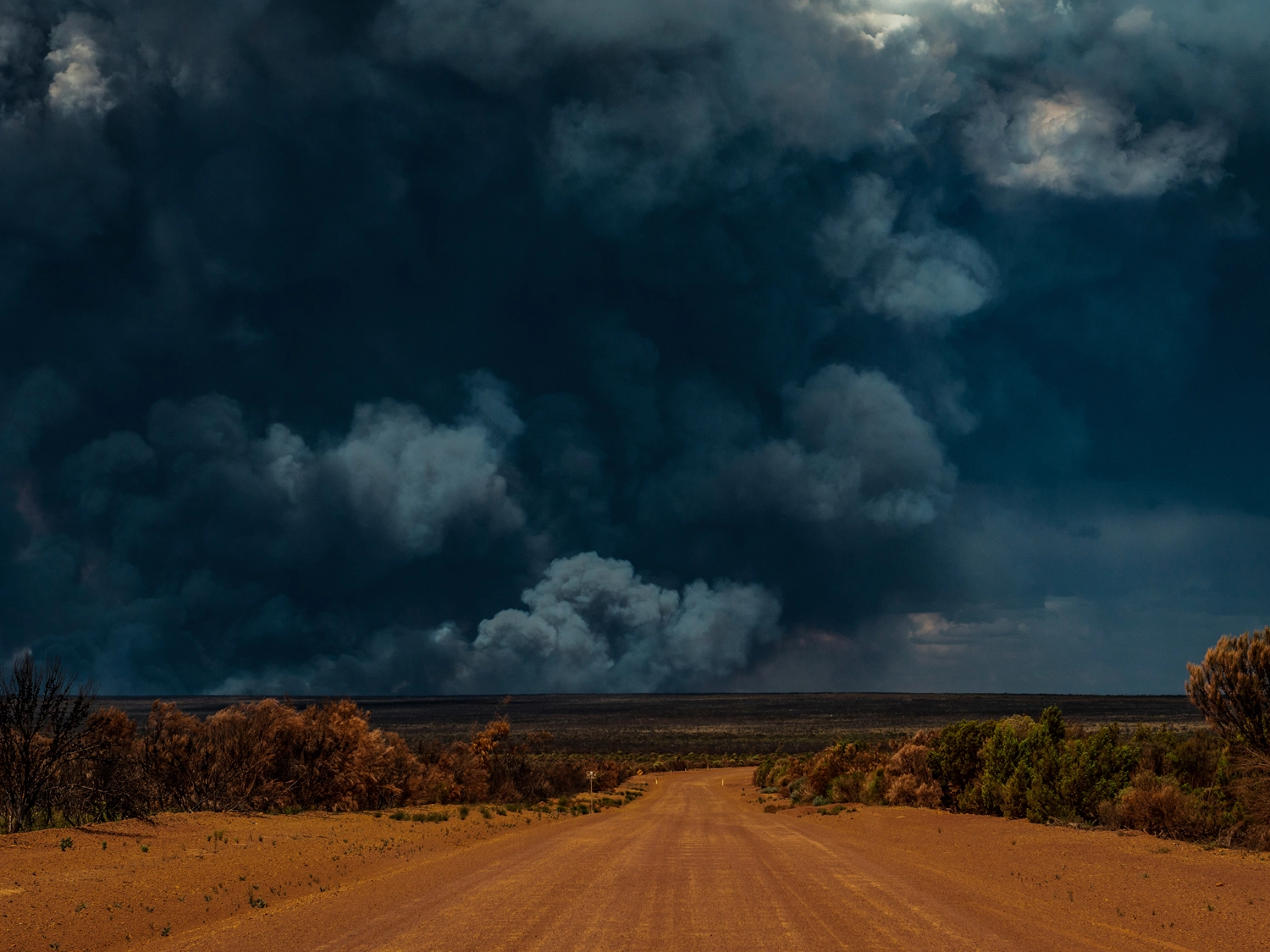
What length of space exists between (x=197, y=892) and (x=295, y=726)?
43.4ft

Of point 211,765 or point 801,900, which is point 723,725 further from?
point 801,900

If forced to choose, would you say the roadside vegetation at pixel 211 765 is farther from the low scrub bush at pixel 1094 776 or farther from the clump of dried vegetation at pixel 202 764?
the low scrub bush at pixel 1094 776

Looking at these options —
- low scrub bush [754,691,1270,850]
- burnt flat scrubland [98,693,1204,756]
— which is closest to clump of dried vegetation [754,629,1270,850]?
low scrub bush [754,691,1270,850]

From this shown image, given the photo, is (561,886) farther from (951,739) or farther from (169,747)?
(951,739)

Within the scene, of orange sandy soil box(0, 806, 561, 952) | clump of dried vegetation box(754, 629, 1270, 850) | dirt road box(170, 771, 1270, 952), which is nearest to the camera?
dirt road box(170, 771, 1270, 952)

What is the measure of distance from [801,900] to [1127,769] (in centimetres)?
1394

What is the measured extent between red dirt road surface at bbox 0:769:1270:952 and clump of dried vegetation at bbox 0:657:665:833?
240 centimetres

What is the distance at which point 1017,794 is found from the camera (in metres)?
25.0

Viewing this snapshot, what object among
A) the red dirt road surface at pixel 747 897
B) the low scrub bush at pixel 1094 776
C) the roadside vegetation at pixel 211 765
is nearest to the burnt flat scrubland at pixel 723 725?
the roadside vegetation at pixel 211 765

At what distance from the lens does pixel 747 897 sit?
13672mm

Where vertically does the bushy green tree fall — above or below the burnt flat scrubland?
above

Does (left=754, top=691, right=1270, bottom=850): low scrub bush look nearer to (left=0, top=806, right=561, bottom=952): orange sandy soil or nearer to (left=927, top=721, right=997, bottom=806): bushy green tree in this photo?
(left=927, top=721, right=997, bottom=806): bushy green tree

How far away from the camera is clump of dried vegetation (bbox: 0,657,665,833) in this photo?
62.7 feet

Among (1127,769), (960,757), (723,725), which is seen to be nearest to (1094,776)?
(1127,769)
